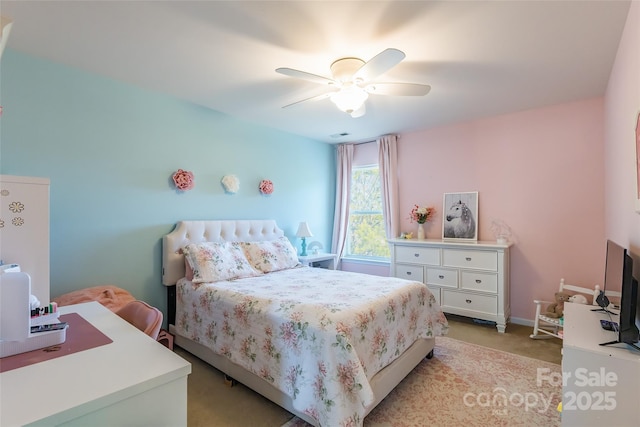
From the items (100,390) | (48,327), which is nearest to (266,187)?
(48,327)

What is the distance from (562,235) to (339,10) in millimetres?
3356

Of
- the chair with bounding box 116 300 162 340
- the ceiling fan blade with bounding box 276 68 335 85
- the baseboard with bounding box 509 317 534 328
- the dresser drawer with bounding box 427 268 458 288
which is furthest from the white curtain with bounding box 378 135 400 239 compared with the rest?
the chair with bounding box 116 300 162 340

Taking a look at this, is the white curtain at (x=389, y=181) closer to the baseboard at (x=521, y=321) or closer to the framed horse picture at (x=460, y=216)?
the framed horse picture at (x=460, y=216)

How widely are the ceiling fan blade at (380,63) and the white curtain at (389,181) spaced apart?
250 cm

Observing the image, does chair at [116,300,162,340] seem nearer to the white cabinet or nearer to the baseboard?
the white cabinet

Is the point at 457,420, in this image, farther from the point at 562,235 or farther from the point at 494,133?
the point at 494,133

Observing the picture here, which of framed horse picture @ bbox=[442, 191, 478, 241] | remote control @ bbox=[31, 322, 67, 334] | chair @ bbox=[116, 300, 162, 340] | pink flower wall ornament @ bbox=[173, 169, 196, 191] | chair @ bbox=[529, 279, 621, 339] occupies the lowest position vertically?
chair @ bbox=[529, 279, 621, 339]

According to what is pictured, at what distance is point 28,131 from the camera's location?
2350 mm

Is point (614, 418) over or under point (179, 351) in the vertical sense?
over

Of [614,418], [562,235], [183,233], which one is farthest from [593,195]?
[183,233]

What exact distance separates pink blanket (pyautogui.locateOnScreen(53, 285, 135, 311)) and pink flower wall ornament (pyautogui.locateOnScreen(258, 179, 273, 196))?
76.6 inches

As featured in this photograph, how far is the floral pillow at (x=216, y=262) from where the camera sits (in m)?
2.82

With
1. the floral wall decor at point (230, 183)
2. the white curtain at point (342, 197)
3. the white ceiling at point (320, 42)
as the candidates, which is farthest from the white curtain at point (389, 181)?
the floral wall decor at point (230, 183)

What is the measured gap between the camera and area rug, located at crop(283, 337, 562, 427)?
193cm
